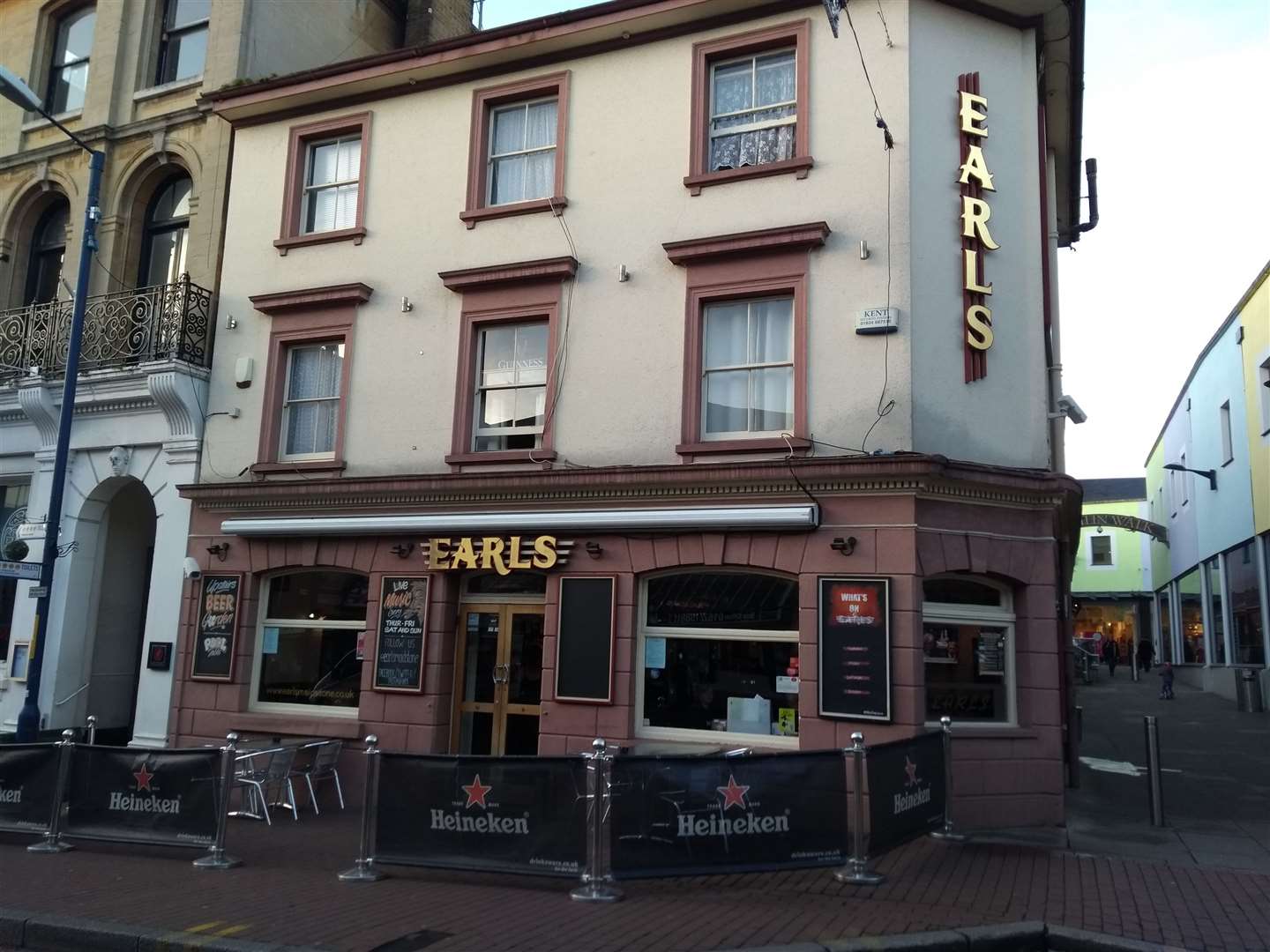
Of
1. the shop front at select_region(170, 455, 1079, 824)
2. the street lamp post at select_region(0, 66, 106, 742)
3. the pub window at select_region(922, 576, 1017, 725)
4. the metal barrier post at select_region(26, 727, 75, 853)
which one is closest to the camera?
the metal barrier post at select_region(26, 727, 75, 853)

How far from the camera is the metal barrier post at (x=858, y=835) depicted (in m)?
8.47

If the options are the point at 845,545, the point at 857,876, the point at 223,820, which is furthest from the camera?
the point at 845,545

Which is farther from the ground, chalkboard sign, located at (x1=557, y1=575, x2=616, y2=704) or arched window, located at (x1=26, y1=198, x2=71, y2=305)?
arched window, located at (x1=26, y1=198, x2=71, y2=305)

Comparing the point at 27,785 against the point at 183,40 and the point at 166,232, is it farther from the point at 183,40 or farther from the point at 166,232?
the point at 183,40

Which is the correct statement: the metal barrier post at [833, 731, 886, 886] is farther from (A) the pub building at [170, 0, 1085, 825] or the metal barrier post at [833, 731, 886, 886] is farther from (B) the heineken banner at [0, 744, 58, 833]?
(B) the heineken banner at [0, 744, 58, 833]

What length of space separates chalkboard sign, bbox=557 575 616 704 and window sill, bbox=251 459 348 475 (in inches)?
146

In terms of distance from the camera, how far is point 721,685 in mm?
11969

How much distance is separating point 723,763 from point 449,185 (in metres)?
9.08

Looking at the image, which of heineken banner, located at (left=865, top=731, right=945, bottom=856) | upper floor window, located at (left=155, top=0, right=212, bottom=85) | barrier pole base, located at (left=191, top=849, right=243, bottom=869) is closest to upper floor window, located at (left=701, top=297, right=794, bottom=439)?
heineken banner, located at (left=865, top=731, right=945, bottom=856)

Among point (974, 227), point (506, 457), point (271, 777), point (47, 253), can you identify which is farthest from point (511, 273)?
point (47, 253)

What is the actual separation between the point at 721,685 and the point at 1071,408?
5.97 m

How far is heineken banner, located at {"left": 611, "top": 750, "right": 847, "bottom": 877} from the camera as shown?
8.18 m

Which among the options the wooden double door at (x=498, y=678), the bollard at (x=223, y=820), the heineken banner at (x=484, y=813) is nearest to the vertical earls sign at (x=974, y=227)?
the wooden double door at (x=498, y=678)

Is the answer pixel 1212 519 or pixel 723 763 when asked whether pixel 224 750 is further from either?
pixel 1212 519
